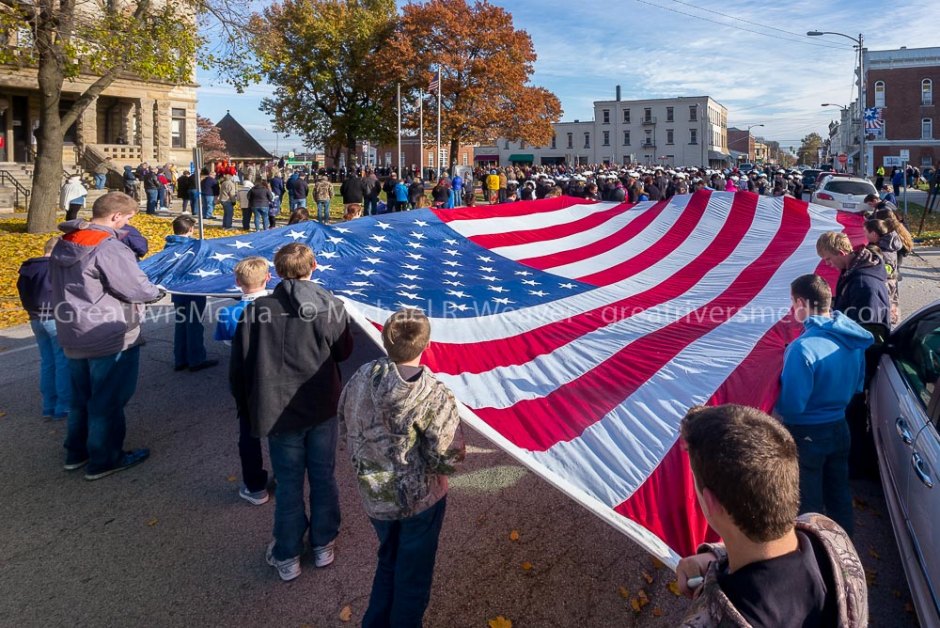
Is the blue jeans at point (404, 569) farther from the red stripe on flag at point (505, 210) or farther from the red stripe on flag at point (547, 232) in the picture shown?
the red stripe on flag at point (505, 210)

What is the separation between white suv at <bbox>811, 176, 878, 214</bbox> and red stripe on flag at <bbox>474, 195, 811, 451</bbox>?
15.9 m

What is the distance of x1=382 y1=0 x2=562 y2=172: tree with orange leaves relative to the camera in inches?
1510

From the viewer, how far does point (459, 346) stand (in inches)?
178

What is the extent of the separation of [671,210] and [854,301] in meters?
5.10

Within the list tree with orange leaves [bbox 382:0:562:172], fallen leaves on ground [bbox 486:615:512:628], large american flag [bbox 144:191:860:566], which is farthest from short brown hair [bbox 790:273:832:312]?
tree with orange leaves [bbox 382:0:562:172]

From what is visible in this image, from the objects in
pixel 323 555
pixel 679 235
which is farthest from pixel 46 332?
pixel 679 235

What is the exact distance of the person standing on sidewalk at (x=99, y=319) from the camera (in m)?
4.34

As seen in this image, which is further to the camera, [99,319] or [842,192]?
[842,192]

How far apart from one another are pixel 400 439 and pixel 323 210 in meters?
18.5

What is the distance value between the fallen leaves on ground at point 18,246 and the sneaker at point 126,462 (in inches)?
240

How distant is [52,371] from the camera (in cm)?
574

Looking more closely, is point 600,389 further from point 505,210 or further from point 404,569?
point 505,210

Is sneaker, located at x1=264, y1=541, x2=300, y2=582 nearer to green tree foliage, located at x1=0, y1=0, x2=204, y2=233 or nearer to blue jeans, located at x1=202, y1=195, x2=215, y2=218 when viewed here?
green tree foliage, located at x1=0, y1=0, x2=204, y2=233

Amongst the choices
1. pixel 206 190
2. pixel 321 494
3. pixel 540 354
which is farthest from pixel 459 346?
pixel 206 190
